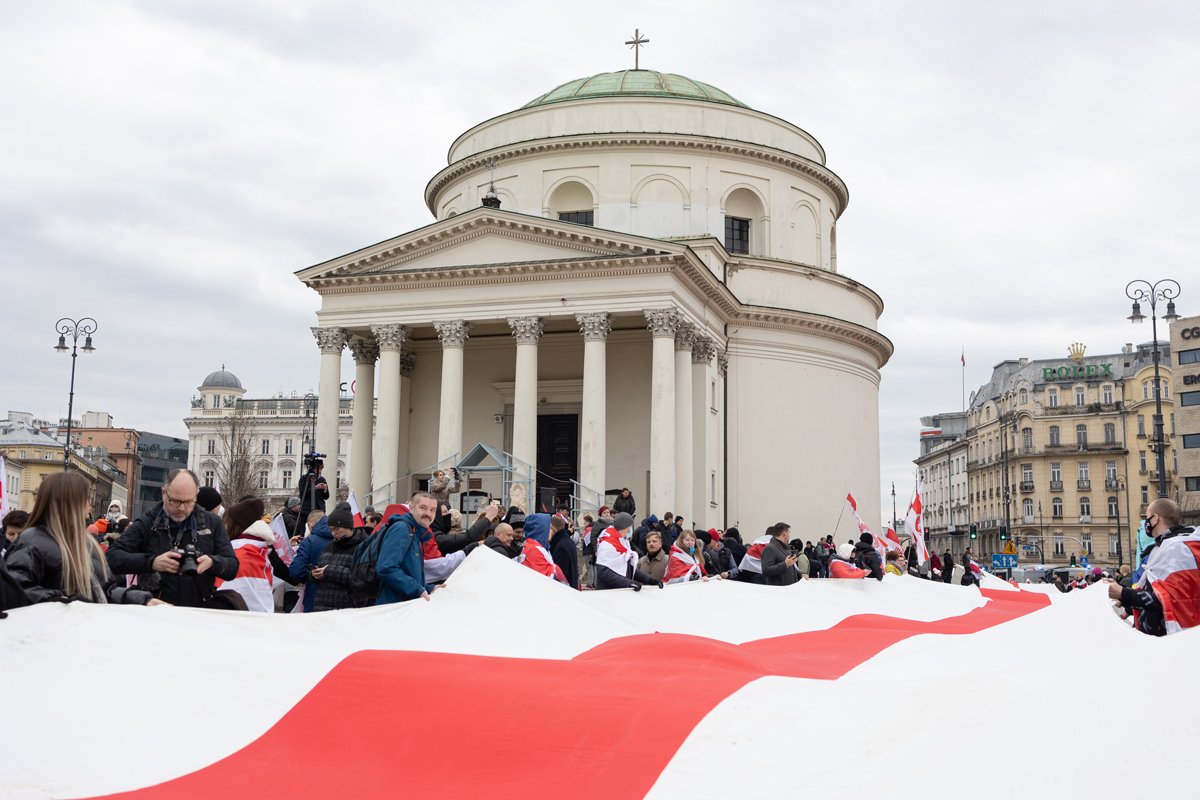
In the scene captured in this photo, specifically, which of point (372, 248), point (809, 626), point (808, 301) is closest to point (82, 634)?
point (809, 626)

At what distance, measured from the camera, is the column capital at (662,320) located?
35.2 m

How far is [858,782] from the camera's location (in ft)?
13.6

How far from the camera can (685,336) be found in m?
36.8

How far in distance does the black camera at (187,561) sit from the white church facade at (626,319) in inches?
1051

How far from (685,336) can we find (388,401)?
10186mm

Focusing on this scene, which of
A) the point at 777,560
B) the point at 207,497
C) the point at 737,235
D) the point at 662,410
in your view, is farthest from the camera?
the point at 737,235

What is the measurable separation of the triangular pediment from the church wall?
9.42 metres

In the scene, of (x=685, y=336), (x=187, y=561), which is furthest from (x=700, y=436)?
(x=187, y=561)

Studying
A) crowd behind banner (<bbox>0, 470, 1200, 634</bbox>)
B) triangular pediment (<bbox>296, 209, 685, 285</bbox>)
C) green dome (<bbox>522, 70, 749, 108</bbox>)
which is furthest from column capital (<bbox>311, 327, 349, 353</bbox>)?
crowd behind banner (<bbox>0, 470, 1200, 634</bbox>)

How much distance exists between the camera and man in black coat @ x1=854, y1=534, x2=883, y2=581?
55.5 ft

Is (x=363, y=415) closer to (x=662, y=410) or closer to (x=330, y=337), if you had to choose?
(x=330, y=337)

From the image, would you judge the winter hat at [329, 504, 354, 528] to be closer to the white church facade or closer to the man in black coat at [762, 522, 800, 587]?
the man in black coat at [762, 522, 800, 587]

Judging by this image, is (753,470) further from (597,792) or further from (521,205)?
(597,792)

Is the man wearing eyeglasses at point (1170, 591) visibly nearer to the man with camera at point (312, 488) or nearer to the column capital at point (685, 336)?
the man with camera at point (312, 488)
